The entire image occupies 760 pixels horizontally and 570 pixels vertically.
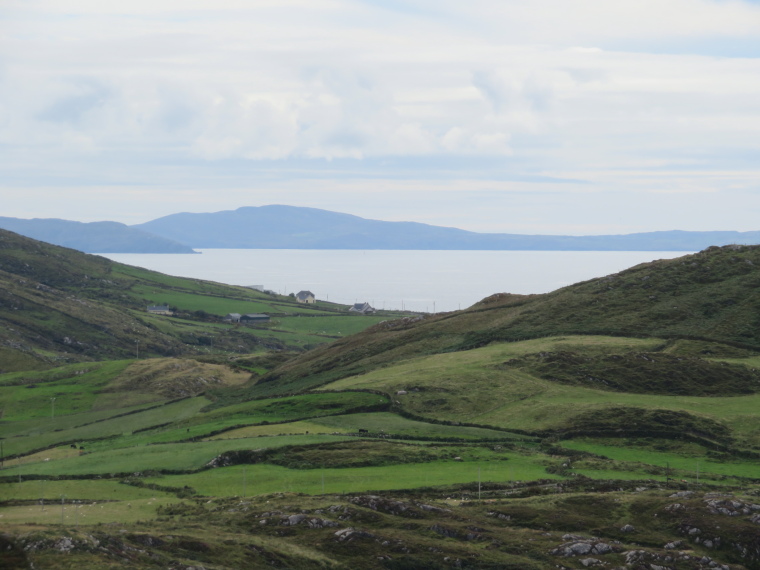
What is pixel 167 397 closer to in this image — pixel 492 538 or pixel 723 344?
pixel 723 344

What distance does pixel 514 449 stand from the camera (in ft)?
223

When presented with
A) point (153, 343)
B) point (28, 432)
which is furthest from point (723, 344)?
point (153, 343)

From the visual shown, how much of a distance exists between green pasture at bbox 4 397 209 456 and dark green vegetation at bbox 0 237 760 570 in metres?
0.59

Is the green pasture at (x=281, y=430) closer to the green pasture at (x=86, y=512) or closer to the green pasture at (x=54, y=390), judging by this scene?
the green pasture at (x=86, y=512)

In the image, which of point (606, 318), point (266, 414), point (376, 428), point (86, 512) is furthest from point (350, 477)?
point (606, 318)

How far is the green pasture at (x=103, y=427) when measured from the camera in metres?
87.1

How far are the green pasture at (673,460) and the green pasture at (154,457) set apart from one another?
21708mm

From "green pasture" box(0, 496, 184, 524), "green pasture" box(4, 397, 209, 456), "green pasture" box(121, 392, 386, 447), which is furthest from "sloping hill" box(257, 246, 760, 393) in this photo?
"green pasture" box(0, 496, 184, 524)

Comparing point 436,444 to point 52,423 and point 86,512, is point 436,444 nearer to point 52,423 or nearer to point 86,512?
point 86,512

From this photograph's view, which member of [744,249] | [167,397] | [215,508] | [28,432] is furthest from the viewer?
[744,249]

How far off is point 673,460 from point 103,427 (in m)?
66.1

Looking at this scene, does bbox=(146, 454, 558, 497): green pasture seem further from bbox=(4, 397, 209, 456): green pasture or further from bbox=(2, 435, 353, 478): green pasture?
bbox=(4, 397, 209, 456): green pasture

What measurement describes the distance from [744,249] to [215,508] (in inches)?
4377

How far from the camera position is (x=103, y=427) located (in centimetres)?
9688
